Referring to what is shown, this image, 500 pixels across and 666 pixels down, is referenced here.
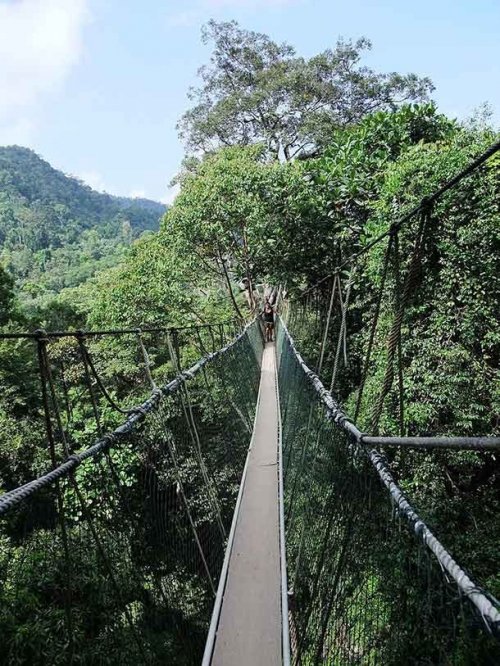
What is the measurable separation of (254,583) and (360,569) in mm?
511

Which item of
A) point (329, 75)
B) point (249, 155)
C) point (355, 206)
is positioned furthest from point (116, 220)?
point (355, 206)

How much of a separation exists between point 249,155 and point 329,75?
620cm

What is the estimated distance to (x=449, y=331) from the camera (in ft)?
11.3

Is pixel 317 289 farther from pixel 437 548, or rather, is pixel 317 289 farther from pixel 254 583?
pixel 437 548

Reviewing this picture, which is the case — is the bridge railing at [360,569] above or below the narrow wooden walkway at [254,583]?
above

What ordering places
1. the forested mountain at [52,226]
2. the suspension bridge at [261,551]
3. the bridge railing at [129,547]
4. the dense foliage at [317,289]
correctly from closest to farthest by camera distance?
1. the suspension bridge at [261,551]
2. the bridge railing at [129,547]
3. the dense foliage at [317,289]
4. the forested mountain at [52,226]

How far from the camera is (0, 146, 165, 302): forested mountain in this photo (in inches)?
1070

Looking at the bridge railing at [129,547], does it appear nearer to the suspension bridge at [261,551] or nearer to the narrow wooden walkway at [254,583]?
the suspension bridge at [261,551]

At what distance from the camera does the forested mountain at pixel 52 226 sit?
27.2m

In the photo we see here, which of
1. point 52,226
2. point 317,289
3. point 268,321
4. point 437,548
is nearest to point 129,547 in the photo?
point 437,548

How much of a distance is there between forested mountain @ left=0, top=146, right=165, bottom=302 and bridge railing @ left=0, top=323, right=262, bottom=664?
17137 millimetres

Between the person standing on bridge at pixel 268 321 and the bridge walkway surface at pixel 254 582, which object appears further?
the person standing on bridge at pixel 268 321

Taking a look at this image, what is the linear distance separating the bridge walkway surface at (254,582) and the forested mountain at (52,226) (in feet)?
57.9

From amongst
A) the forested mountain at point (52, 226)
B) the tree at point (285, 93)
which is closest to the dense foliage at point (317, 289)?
the tree at point (285, 93)
